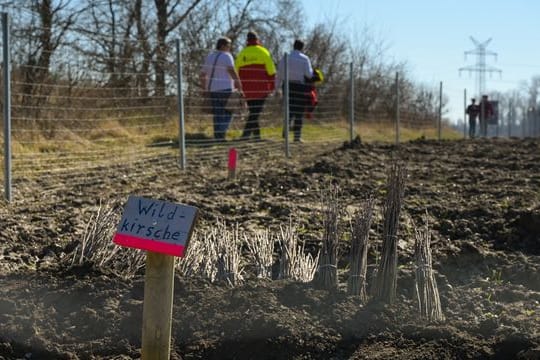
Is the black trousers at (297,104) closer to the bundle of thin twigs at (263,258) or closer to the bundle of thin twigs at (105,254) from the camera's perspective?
the bundle of thin twigs at (263,258)

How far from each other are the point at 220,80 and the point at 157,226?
27.6 feet

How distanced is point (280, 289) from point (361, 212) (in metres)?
0.53

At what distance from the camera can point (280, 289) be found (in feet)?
11.8

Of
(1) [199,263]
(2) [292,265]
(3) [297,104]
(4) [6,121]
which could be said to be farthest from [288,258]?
(3) [297,104]

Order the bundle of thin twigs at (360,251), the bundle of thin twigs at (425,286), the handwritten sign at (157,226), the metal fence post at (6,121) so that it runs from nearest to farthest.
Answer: the handwritten sign at (157,226)
the bundle of thin twigs at (425,286)
the bundle of thin twigs at (360,251)
the metal fence post at (6,121)

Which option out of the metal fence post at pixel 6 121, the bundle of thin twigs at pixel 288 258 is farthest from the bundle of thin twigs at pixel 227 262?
the metal fence post at pixel 6 121

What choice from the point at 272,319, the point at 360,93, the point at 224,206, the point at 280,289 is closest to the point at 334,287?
the point at 280,289

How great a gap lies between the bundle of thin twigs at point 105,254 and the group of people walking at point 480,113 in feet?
74.3

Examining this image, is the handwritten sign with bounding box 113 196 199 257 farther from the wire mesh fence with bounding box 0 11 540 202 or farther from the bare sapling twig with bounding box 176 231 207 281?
the wire mesh fence with bounding box 0 11 540 202

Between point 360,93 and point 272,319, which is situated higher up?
point 360,93

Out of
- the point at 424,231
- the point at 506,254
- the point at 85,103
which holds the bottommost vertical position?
the point at 506,254

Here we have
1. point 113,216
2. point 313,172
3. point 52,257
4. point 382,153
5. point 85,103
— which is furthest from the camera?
point 382,153

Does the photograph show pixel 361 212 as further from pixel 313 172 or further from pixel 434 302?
pixel 313 172

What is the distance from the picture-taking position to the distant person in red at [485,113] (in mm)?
25703
